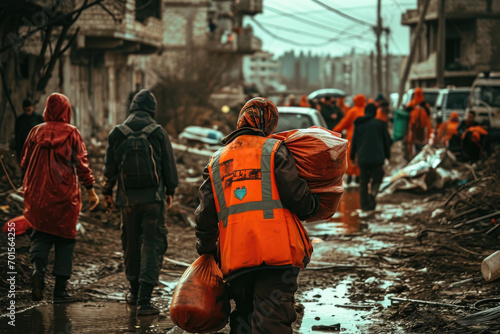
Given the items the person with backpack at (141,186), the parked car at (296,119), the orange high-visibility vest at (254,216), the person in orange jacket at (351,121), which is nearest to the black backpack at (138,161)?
the person with backpack at (141,186)

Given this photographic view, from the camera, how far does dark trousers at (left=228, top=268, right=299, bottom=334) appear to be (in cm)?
409

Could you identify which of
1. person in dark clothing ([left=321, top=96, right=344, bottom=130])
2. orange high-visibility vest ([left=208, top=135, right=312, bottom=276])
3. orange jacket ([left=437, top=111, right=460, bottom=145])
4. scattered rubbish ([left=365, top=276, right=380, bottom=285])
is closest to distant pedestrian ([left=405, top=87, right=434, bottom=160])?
orange jacket ([left=437, top=111, right=460, bottom=145])

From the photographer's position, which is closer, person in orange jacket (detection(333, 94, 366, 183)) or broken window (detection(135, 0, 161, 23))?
person in orange jacket (detection(333, 94, 366, 183))

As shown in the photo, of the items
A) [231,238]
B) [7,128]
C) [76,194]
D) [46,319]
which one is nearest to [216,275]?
[231,238]

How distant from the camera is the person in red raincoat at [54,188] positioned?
6.68 meters

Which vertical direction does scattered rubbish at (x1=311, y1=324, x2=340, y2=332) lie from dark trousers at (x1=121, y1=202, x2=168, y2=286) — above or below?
below

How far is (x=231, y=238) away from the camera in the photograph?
4.18 meters

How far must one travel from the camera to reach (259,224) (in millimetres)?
4113

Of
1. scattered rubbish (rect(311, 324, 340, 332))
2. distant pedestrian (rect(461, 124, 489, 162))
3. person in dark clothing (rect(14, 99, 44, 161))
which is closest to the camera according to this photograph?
scattered rubbish (rect(311, 324, 340, 332))

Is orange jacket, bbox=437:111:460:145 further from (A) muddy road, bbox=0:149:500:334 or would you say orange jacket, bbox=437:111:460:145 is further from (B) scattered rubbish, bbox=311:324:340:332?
(B) scattered rubbish, bbox=311:324:340:332

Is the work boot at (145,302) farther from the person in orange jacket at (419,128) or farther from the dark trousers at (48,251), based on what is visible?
the person in orange jacket at (419,128)

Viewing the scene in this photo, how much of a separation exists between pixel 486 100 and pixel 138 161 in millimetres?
16601

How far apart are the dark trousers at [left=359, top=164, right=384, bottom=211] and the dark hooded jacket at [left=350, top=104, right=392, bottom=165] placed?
0.14 m

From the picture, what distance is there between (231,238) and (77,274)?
13.8ft
